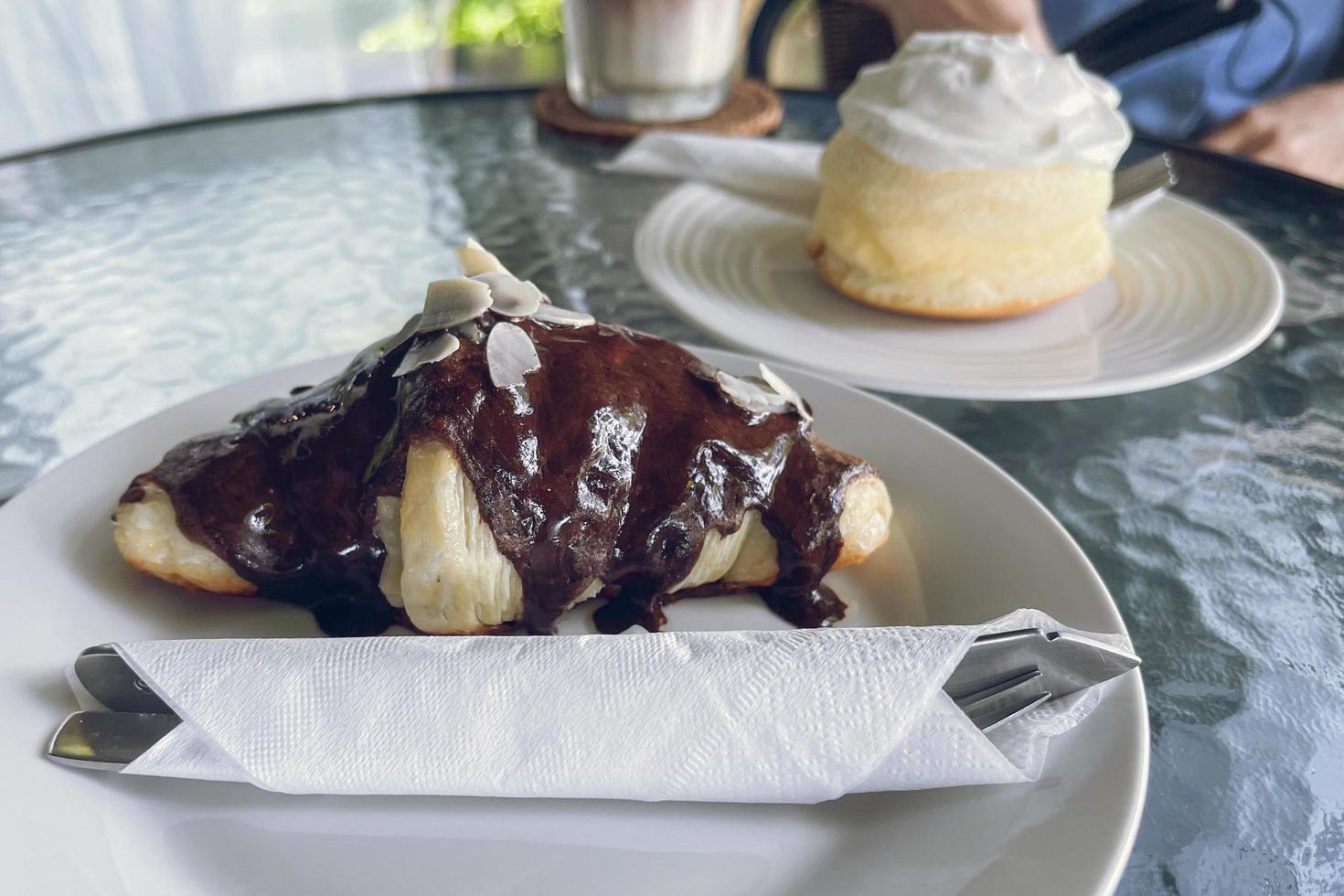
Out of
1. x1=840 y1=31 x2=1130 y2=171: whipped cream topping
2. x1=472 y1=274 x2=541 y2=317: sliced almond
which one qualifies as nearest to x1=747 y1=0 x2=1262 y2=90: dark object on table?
x1=840 y1=31 x2=1130 y2=171: whipped cream topping

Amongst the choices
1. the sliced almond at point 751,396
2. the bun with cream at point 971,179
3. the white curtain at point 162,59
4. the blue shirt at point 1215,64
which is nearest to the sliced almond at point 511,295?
the sliced almond at point 751,396

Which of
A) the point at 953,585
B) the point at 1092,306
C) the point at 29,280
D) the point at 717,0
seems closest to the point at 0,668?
the point at 953,585

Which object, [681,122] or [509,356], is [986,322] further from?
[681,122]

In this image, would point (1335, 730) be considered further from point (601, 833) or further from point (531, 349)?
point (531, 349)

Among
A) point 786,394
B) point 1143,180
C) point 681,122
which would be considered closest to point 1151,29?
point 1143,180

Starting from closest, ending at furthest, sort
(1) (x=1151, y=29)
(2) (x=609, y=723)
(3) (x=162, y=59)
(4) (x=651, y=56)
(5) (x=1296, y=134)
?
(2) (x=609, y=723)
(4) (x=651, y=56)
(1) (x=1151, y=29)
(5) (x=1296, y=134)
(3) (x=162, y=59)

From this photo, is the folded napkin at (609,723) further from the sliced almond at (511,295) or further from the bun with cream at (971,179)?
the bun with cream at (971,179)
